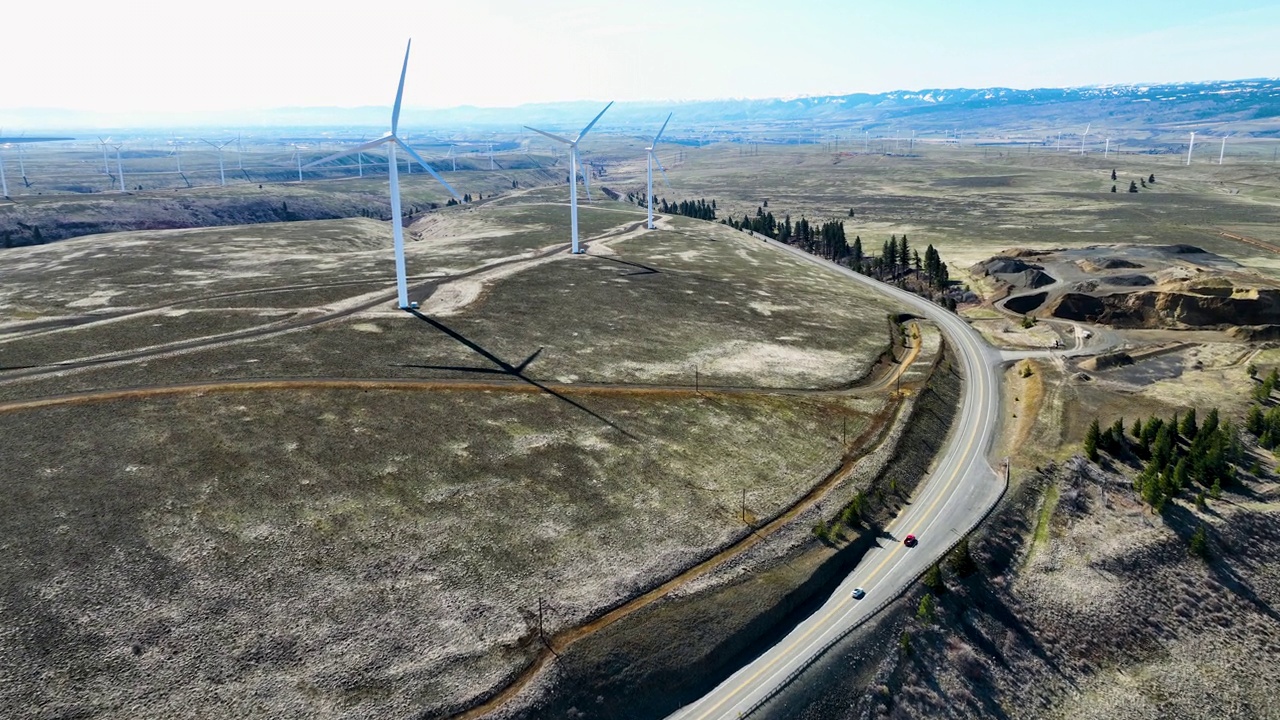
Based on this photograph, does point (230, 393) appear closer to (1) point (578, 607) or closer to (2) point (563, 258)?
(1) point (578, 607)

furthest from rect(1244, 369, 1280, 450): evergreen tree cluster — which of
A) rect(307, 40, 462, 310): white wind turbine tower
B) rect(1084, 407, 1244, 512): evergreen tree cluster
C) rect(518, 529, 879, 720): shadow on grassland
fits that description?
rect(307, 40, 462, 310): white wind turbine tower

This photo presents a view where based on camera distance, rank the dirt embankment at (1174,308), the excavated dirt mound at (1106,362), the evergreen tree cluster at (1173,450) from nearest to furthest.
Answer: the evergreen tree cluster at (1173,450) < the excavated dirt mound at (1106,362) < the dirt embankment at (1174,308)

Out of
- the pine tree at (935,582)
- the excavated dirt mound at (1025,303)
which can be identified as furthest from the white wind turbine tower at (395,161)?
the excavated dirt mound at (1025,303)

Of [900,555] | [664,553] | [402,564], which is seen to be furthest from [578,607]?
[900,555]

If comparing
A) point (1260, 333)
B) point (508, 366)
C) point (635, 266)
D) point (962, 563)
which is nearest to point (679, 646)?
point (962, 563)

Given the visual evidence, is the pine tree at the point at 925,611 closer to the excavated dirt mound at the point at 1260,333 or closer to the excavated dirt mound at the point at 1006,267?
the excavated dirt mound at the point at 1260,333

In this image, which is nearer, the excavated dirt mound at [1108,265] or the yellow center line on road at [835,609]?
the yellow center line on road at [835,609]

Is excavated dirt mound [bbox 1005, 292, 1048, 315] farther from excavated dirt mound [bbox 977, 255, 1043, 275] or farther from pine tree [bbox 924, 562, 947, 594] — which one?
pine tree [bbox 924, 562, 947, 594]
